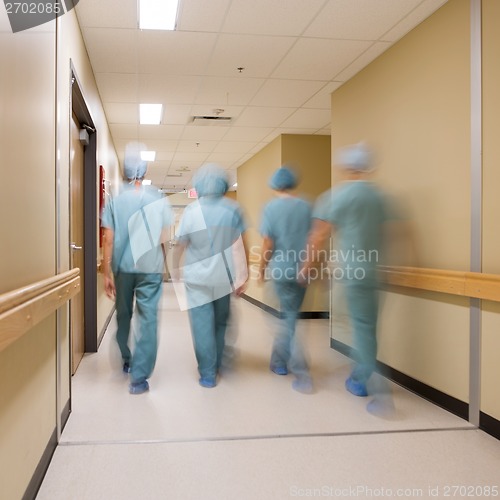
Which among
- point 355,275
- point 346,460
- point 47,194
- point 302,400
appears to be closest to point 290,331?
point 302,400

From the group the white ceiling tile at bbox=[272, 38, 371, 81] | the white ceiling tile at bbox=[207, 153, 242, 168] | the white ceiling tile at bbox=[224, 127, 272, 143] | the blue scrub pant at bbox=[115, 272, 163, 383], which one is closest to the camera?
the blue scrub pant at bbox=[115, 272, 163, 383]

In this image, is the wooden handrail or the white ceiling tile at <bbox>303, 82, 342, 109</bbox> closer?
the wooden handrail

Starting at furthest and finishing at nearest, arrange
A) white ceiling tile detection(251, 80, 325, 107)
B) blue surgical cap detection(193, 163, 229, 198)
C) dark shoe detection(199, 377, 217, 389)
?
white ceiling tile detection(251, 80, 325, 107)
blue surgical cap detection(193, 163, 229, 198)
dark shoe detection(199, 377, 217, 389)

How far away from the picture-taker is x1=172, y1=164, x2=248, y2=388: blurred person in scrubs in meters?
3.23

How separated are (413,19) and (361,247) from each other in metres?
1.64

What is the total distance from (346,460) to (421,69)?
8.16ft

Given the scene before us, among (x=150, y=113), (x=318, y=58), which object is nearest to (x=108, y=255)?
(x=318, y=58)

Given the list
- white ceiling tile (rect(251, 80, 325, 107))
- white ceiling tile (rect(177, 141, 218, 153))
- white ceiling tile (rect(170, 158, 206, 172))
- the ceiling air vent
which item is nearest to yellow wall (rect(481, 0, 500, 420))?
white ceiling tile (rect(251, 80, 325, 107))

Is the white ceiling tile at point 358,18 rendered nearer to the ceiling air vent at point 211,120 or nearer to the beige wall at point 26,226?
the beige wall at point 26,226

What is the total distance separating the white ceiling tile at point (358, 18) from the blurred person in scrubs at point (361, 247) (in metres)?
0.95

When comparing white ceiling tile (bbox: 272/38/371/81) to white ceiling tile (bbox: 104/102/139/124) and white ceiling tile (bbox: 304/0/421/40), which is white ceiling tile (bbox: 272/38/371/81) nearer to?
white ceiling tile (bbox: 304/0/421/40)

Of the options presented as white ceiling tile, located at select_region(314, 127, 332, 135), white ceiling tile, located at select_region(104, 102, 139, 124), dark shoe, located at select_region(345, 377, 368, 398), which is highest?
white ceiling tile, located at select_region(104, 102, 139, 124)

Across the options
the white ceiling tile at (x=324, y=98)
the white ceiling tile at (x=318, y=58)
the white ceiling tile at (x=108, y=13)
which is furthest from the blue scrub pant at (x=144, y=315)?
the white ceiling tile at (x=324, y=98)

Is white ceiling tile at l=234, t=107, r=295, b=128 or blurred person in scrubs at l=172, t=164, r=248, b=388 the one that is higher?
white ceiling tile at l=234, t=107, r=295, b=128
